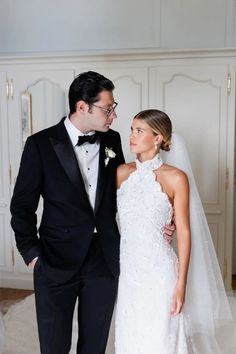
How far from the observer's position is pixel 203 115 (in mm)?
3555

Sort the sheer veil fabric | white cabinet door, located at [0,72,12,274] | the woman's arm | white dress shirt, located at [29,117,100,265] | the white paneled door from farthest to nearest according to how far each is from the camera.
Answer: white cabinet door, located at [0,72,12,274] < the white paneled door < the sheer veil fabric < white dress shirt, located at [29,117,100,265] < the woman's arm

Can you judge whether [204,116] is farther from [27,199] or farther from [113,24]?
[27,199]

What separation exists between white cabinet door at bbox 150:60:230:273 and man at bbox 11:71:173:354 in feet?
5.71

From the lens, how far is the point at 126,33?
413 cm

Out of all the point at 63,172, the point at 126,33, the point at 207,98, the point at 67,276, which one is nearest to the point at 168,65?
the point at 207,98

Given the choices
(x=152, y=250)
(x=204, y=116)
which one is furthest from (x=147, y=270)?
(x=204, y=116)

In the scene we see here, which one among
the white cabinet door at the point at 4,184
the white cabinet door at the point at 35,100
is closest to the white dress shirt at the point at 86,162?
the white cabinet door at the point at 35,100

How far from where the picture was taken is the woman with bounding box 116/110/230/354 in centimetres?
184

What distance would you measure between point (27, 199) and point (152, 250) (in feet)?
2.00

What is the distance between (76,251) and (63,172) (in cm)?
36

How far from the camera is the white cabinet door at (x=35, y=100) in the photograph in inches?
148

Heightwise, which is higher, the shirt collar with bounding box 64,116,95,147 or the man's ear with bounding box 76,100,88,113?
the man's ear with bounding box 76,100,88,113

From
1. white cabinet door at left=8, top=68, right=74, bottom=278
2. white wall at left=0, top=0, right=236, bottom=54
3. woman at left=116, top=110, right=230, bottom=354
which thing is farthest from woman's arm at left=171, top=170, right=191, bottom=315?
white wall at left=0, top=0, right=236, bottom=54

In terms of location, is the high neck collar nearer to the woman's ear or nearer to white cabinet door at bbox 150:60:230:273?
the woman's ear
